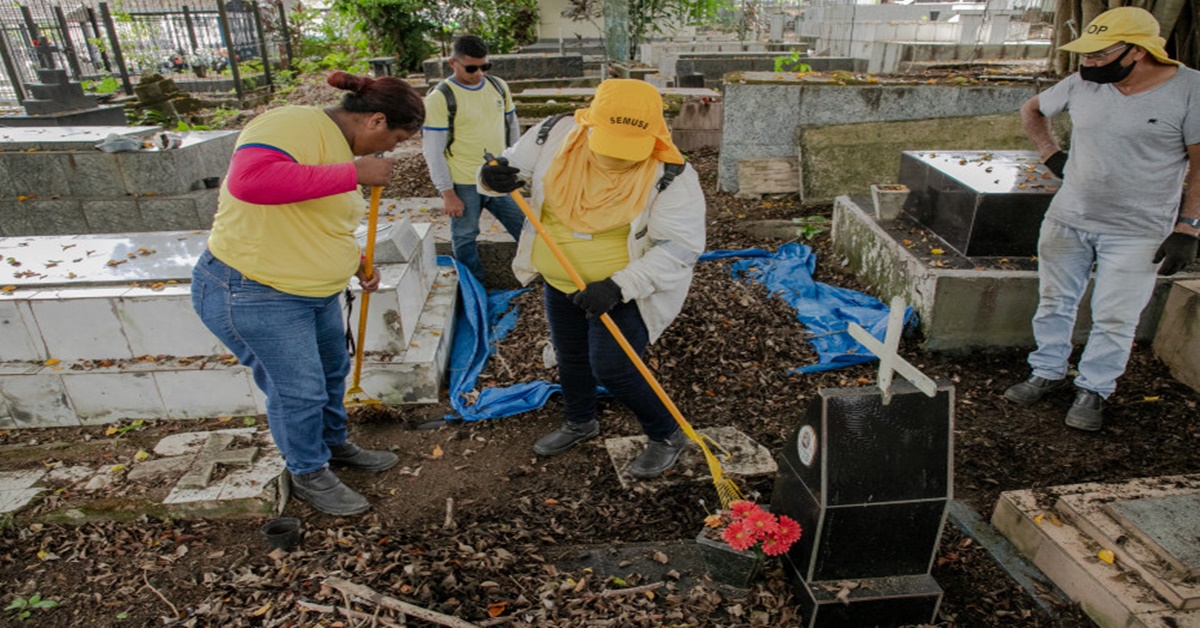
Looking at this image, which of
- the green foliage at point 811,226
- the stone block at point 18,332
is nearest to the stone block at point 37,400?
the stone block at point 18,332

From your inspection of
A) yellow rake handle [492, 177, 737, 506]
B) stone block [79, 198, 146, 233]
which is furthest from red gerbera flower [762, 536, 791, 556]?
stone block [79, 198, 146, 233]

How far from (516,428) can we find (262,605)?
1.69m

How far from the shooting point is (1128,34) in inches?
127

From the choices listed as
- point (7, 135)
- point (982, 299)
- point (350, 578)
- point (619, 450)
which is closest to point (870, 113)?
point (982, 299)

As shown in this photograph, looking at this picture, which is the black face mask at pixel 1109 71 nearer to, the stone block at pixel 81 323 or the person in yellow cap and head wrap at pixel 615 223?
the person in yellow cap and head wrap at pixel 615 223

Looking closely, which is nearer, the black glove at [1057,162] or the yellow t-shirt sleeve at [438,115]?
the black glove at [1057,162]

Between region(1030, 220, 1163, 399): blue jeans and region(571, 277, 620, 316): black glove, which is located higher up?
region(571, 277, 620, 316): black glove

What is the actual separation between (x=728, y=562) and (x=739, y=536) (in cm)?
15

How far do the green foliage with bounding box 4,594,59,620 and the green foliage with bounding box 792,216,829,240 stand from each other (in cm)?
589

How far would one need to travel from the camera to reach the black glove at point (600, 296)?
285 cm

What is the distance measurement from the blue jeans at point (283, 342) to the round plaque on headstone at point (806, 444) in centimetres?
195

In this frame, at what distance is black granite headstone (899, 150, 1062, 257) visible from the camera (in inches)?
176

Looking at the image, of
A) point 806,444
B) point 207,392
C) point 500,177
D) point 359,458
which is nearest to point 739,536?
point 806,444

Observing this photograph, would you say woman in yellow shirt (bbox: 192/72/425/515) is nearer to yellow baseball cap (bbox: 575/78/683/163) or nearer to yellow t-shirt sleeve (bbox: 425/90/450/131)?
yellow baseball cap (bbox: 575/78/683/163)
